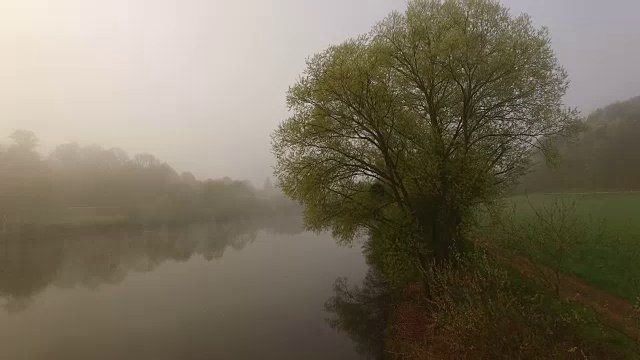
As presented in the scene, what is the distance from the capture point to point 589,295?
1334 cm

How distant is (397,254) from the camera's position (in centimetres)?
1581

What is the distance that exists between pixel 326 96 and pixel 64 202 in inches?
3116

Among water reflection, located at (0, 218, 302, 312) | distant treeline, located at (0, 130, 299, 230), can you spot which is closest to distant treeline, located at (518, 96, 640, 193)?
water reflection, located at (0, 218, 302, 312)

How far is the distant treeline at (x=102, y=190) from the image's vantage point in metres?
61.0

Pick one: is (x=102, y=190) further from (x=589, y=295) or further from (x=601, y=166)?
(x=601, y=166)

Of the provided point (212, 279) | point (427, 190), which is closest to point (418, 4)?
point (427, 190)

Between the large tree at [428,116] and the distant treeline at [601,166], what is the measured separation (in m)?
49.7

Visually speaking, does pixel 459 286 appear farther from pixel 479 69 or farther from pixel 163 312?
pixel 163 312

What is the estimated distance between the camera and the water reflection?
29.0m

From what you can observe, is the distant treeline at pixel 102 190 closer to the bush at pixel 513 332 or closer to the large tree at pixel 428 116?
the large tree at pixel 428 116

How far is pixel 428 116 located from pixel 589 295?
10.1 meters

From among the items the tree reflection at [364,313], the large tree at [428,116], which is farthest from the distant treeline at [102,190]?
the large tree at [428,116]

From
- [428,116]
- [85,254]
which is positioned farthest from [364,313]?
[85,254]

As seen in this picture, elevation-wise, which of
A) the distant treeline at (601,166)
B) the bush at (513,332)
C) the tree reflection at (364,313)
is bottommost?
the tree reflection at (364,313)
